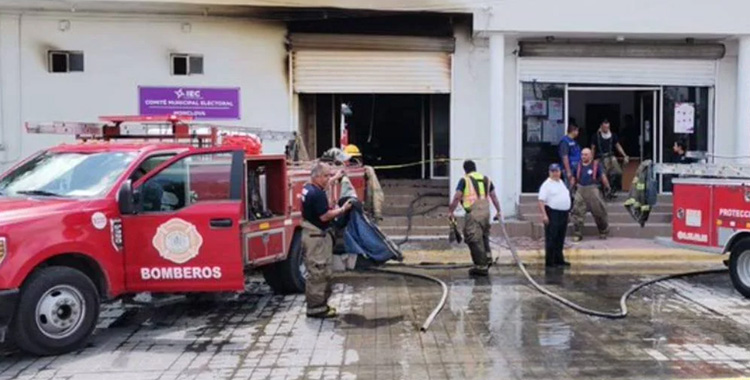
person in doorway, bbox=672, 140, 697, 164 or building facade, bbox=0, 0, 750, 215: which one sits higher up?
building facade, bbox=0, 0, 750, 215

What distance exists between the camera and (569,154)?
576 inches

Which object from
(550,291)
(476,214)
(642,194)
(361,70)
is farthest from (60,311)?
(361,70)

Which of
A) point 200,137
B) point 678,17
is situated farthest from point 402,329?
point 678,17

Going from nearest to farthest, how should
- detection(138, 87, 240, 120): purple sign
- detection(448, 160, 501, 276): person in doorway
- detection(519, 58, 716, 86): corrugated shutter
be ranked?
detection(448, 160, 501, 276): person in doorway → detection(138, 87, 240, 120): purple sign → detection(519, 58, 716, 86): corrugated shutter

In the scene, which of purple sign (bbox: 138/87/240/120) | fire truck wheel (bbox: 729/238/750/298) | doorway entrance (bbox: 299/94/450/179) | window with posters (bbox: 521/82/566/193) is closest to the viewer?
fire truck wheel (bbox: 729/238/750/298)

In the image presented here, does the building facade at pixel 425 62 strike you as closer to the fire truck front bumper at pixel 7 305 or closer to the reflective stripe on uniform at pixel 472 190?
the reflective stripe on uniform at pixel 472 190

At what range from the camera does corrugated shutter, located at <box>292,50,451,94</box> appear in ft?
51.1

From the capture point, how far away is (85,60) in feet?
50.2

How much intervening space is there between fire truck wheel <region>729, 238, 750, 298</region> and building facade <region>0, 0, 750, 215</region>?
621cm

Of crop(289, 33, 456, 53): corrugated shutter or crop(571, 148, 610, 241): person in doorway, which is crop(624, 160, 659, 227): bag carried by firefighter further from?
crop(289, 33, 456, 53): corrugated shutter


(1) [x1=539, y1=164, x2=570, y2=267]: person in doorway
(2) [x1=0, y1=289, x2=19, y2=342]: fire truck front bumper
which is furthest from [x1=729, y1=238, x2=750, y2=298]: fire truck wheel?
(2) [x1=0, y1=289, x2=19, y2=342]: fire truck front bumper

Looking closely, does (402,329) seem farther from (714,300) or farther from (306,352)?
(714,300)

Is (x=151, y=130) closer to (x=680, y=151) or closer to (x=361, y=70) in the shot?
(x=361, y=70)

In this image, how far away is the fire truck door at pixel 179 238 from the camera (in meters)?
7.58
